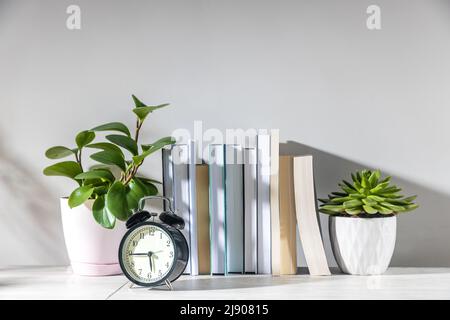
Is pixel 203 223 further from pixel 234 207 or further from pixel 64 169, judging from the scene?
pixel 64 169

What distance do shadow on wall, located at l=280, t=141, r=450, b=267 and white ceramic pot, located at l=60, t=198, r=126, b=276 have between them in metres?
0.41

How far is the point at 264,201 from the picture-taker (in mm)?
1128

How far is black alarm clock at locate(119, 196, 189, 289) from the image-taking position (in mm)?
1021

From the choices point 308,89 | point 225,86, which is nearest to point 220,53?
point 225,86

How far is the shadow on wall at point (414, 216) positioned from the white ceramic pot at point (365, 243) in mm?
135

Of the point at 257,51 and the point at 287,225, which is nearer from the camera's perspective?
the point at 287,225

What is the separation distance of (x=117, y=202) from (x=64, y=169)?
15 centimetres

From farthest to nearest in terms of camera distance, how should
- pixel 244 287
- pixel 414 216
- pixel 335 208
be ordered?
pixel 414 216 → pixel 335 208 → pixel 244 287

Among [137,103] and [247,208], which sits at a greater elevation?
[137,103]

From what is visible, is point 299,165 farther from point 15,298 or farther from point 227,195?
point 15,298

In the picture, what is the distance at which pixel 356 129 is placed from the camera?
1246mm

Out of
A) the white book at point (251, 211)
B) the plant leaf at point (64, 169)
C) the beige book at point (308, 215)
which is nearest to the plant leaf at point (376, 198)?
the beige book at point (308, 215)

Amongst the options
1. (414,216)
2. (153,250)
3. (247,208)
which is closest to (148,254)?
(153,250)
